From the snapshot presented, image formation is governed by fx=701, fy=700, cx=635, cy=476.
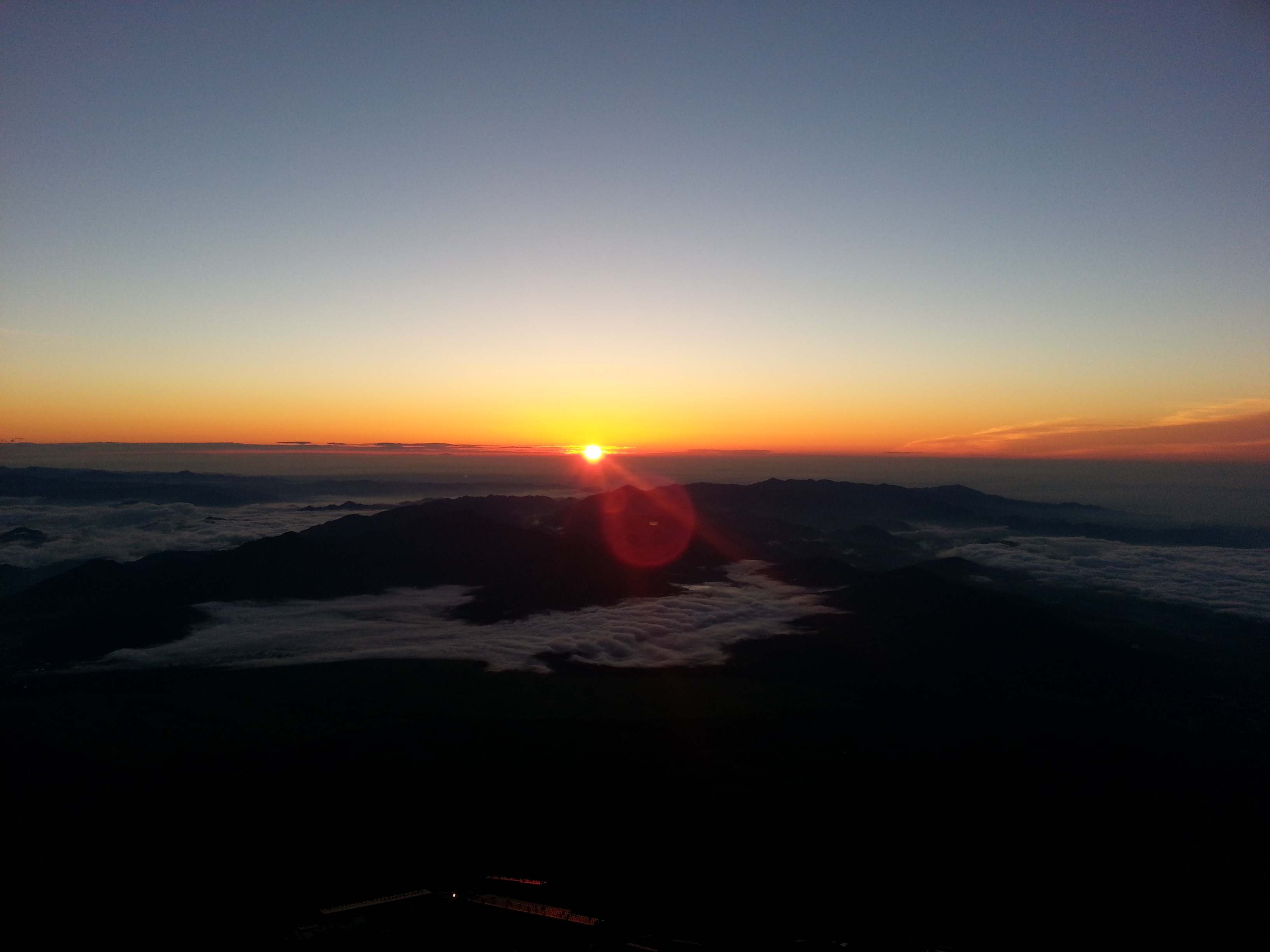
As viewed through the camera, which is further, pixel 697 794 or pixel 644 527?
pixel 644 527

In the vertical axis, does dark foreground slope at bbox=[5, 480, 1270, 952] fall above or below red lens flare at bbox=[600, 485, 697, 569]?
below

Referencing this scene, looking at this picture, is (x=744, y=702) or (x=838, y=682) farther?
(x=838, y=682)

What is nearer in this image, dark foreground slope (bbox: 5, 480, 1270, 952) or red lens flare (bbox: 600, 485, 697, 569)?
dark foreground slope (bbox: 5, 480, 1270, 952)

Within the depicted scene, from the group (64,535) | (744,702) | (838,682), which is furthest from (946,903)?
(64,535)

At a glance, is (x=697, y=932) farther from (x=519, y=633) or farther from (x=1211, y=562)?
(x=1211, y=562)

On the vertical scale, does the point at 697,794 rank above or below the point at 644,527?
below
